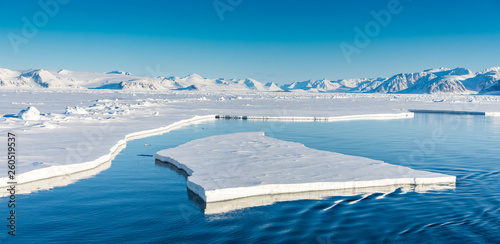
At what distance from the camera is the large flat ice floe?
9.89 m

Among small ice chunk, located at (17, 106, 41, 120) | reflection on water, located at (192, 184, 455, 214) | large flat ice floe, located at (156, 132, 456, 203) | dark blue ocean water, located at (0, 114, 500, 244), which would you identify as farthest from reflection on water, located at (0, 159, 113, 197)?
small ice chunk, located at (17, 106, 41, 120)

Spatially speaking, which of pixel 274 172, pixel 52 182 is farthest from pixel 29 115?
pixel 274 172

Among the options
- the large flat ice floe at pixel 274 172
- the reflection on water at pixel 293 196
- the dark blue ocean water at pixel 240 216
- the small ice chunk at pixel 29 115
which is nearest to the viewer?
the dark blue ocean water at pixel 240 216

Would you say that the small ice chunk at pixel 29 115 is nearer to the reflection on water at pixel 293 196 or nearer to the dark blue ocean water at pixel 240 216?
the dark blue ocean water at pixel 240 216

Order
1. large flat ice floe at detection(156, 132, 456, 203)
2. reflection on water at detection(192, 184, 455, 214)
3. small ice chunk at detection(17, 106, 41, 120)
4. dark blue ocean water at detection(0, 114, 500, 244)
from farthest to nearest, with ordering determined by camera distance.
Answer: small ice chunk at detection(17, 106, 41, 120) → large flat ice floe at detection(156, 132, 456, 203) → reflection on water at detection(192, 184, 455, 214) → dark blue ocean water at detection(0, 114, 500, 244)

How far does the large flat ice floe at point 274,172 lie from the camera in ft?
32.4

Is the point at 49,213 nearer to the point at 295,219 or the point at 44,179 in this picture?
the point at 44,179

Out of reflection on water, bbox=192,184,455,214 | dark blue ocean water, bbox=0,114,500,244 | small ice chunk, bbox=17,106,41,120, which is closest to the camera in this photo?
dark blue ocean water, bbox=0,114,500,244

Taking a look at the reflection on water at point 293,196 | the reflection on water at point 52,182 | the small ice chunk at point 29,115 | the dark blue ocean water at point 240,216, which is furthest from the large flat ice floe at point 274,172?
the small ice chunk at point 29,115

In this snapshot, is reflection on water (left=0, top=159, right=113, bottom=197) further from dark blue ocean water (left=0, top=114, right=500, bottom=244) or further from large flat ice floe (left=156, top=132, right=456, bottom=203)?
large flat ice floe (left=156, top=132, right=456, bottom=203)

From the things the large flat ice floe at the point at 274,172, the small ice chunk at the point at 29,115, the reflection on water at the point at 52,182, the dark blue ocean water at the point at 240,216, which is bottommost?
the dark blue ocean water at the point at 240,216

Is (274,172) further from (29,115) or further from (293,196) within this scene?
(29,115)

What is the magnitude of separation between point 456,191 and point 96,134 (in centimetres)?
1466

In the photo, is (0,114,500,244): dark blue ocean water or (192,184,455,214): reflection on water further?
(192,184,455,214): reflection on water
